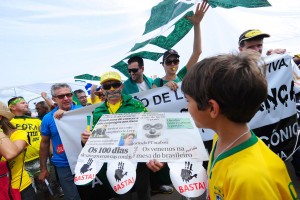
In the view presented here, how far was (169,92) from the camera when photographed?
10.6ft

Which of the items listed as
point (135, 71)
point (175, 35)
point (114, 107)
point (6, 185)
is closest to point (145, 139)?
point (114, 107)

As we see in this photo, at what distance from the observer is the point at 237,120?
1.05m

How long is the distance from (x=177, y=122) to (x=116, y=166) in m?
0.67

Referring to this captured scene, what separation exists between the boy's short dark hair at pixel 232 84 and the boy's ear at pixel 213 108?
0.04 ft

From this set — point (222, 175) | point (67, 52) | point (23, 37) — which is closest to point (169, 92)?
point (67, 52)

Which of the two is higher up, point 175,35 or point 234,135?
point 175,35

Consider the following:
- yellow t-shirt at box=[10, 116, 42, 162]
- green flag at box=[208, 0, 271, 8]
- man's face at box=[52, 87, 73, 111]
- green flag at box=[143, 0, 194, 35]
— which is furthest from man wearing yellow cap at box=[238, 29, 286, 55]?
yellow t-shirt at box=[10, 116, 42, 162]

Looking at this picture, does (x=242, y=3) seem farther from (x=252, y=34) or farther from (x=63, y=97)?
(x=63, y=97)

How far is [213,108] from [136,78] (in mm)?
2660

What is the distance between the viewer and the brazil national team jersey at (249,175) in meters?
0.84

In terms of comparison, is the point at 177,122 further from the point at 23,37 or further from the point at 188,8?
the point at 23,37

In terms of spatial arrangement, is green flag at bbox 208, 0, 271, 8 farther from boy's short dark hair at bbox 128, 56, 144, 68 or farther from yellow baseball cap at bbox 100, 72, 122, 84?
boy's short dark hair at bbox 128, 56, 144, 68

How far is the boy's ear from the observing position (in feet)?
3.27

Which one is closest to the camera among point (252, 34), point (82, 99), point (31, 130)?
point (252, 34)
